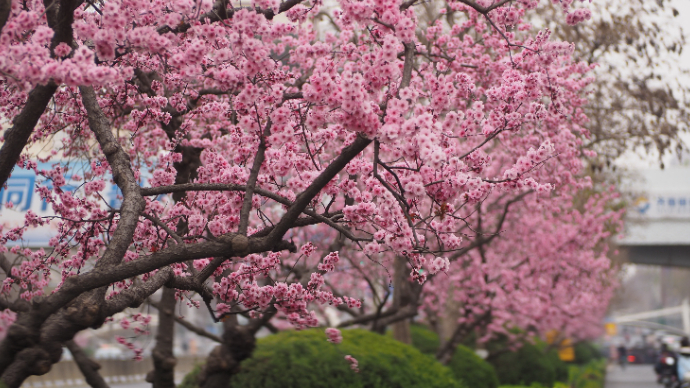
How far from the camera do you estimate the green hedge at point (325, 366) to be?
255 inches

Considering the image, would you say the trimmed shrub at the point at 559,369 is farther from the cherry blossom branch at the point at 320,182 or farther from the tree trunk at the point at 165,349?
the cherry blossom branch at the point at 320,182

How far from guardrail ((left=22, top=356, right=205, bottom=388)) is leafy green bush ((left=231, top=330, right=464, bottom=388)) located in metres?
8.79

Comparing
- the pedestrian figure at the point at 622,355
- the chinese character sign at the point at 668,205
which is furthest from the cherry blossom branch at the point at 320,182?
the pedestrian figure at the point at 622,355

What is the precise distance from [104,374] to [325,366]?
712 inches

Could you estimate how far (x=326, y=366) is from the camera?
21.9 ft

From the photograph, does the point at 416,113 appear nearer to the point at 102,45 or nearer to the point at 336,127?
the point at 336,127

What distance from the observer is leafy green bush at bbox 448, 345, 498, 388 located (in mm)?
12445

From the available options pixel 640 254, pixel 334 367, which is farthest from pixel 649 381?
pixel 334 367

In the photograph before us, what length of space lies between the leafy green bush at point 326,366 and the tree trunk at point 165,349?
29.0 inches

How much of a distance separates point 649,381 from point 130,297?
1000 inches

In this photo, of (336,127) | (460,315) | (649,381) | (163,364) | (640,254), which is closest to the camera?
(336,127)

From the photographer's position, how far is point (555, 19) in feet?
37.3

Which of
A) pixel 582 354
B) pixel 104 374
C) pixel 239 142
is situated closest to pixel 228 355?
pixel 239 142

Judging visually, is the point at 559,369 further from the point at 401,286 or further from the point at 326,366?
the point at 326,366
